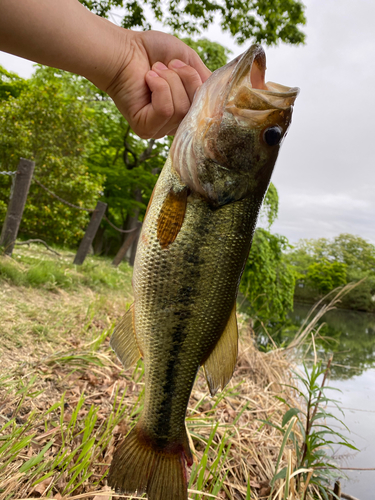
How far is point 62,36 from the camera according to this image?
1.42 m

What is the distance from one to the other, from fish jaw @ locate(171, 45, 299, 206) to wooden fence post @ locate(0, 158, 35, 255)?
17.9 ft

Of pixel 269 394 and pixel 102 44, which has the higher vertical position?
pixel 102 44

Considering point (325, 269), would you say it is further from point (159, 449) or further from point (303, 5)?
point (159, 449)

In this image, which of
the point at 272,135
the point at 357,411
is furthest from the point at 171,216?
the point at 357,411

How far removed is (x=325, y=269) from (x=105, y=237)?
29.7m

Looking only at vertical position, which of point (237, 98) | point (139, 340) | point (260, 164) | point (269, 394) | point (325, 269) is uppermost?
point (325, 269)

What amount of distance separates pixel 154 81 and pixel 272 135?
61 cm

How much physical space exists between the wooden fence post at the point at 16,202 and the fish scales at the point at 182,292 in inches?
210

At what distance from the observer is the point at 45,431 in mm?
2094

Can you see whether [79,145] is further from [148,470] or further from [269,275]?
[148,470]

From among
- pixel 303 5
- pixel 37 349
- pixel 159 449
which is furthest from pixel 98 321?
pixel 303 5

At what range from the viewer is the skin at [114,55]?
1.35 metres

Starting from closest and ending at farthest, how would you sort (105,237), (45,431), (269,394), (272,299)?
1. (45,431)
2. (269,394)
3. (272,299)
4. (105,237)

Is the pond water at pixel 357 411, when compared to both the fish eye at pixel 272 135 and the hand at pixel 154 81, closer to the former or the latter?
the fish eye at pixel 272 135
